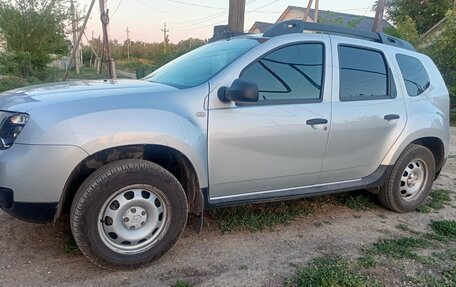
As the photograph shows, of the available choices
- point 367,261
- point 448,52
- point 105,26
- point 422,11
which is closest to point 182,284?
point 367,261

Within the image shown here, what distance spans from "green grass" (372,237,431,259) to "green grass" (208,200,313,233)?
853 mm

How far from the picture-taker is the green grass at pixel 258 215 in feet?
11.8

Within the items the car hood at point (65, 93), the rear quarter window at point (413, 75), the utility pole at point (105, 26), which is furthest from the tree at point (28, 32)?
the rear quarter window at point (413, 75)

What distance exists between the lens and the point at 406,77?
405 centimetres

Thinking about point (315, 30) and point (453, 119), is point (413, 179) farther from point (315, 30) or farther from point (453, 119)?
point (453, 119)

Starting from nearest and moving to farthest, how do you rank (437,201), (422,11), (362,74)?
(362,74), (437,201), (422,11)

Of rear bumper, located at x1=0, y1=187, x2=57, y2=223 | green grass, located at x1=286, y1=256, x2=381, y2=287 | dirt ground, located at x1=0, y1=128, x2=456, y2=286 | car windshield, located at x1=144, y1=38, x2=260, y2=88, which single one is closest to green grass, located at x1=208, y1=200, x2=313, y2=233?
dirt ground, located at x1=0, y1=128, x2=456, y2=286

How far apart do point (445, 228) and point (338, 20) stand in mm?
20249

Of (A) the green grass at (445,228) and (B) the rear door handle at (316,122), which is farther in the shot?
(A) the green grass at (445,228)

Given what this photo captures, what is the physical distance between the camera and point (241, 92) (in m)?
2.83

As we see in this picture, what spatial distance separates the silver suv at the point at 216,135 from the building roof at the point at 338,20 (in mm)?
4108

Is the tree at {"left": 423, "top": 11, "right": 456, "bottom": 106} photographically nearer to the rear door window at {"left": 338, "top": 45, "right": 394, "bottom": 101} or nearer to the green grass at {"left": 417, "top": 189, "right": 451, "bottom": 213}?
the green grass at {"left": 417, "top": 189, "right": 451, "bottom": 213}

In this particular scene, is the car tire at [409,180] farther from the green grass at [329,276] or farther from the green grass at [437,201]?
the green grass at [329,276]

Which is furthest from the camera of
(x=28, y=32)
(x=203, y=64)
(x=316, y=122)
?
(x=28, y=32)
